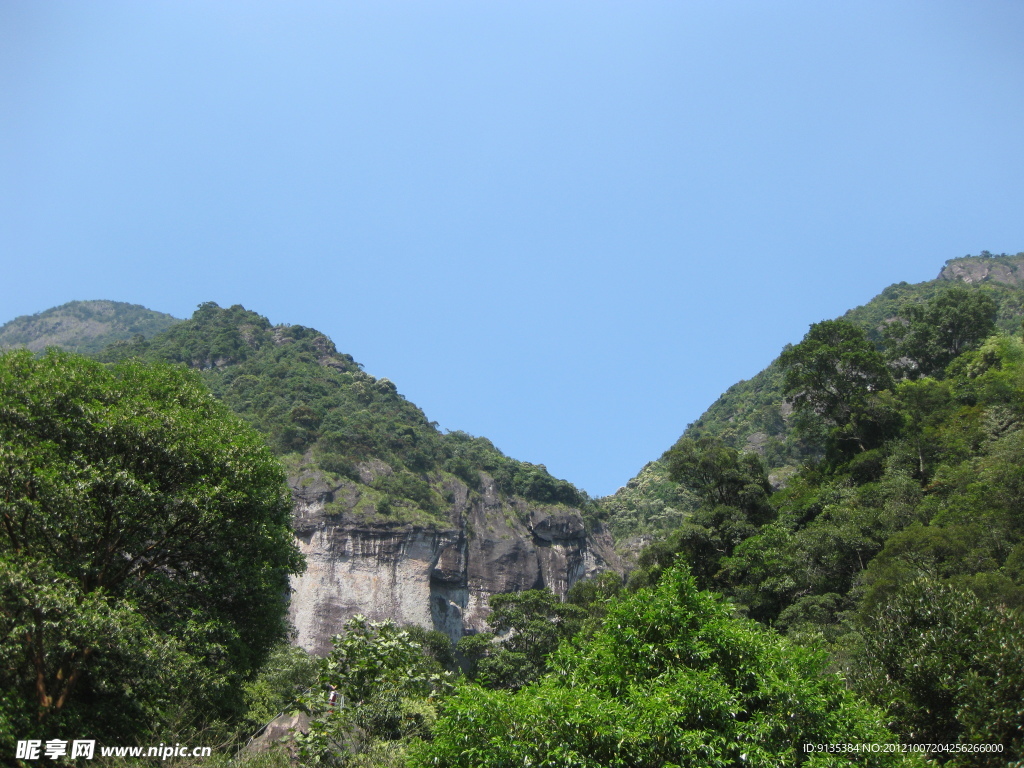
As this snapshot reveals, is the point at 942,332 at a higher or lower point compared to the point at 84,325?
lower

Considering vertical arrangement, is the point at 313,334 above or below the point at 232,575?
above

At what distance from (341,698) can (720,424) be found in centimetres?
7922

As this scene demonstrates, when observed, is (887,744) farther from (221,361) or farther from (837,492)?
(221,361)

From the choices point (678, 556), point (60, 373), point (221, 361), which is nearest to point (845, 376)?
point (678, 556)

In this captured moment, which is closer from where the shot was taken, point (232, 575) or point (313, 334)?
point (232, 575)

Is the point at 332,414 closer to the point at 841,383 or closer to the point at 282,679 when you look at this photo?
the point at 282,679

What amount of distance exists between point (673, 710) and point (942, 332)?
42.4 metres

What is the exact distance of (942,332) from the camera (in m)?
42.5

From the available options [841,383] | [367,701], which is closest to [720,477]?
[841,383]

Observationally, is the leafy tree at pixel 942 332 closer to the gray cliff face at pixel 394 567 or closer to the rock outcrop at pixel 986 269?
the gray cliff face at pixel 394 567

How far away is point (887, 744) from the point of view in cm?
891

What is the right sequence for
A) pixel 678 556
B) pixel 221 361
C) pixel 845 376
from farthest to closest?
pixel 221 361
pixel 845 376
pixel 678 556

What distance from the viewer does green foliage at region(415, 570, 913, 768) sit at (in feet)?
26.4

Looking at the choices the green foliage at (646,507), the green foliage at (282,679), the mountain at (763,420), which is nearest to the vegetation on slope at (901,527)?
the green foliage at (282,679)
